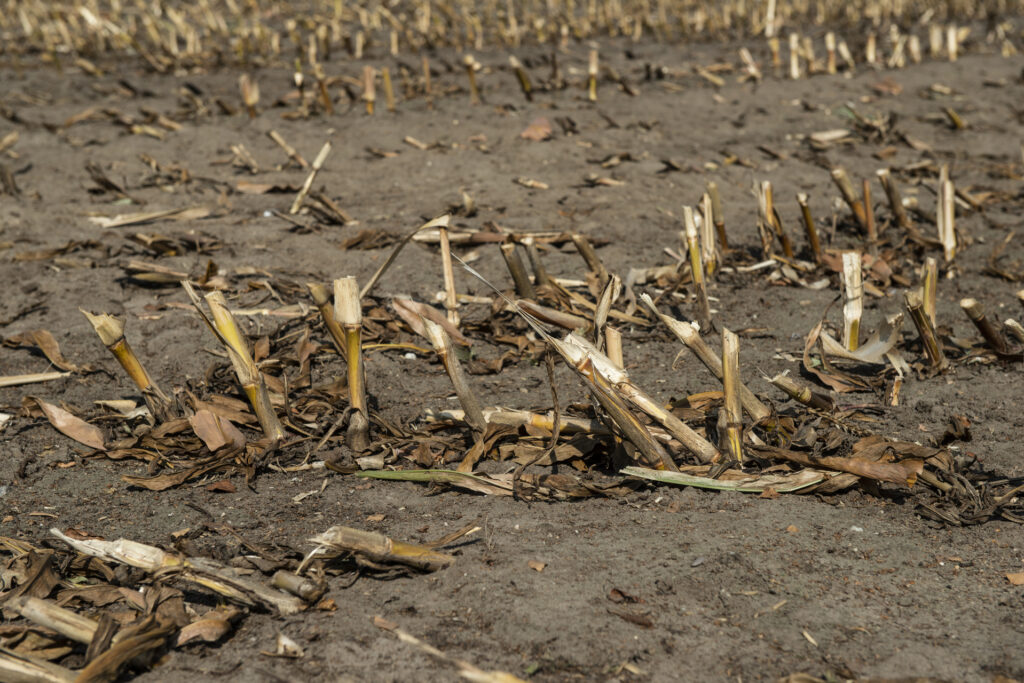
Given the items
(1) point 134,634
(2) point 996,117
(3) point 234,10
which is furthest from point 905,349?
(3) point 234,10

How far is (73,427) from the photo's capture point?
2980 mm

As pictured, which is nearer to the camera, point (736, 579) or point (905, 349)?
point (736, 579)

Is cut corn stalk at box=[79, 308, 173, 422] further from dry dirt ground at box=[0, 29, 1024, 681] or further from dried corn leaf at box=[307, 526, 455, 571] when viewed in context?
dried corn leaf at box=[307, 526, 455, 571]

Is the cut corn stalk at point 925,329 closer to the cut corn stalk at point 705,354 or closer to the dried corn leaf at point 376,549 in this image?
the cut corn stalk at point 705,354

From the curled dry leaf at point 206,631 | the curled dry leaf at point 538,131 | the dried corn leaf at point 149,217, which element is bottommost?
A: the curled dry leaf at point 206,631

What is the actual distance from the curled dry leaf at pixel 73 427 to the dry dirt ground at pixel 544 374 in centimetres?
7

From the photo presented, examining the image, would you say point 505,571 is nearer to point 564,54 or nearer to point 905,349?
point 905,349

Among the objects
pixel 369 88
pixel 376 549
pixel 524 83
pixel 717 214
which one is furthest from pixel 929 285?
pixel 369 88

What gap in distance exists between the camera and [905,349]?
143 inches

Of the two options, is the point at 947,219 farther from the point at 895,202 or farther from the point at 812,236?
the point at 812,236

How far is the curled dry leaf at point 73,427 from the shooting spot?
2.94 meters

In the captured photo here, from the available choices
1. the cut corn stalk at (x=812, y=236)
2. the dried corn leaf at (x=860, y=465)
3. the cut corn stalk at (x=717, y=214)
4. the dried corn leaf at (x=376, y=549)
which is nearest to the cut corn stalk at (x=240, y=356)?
the dried corn leaf at (x=376, y=549)

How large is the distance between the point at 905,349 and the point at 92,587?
10.4 ft

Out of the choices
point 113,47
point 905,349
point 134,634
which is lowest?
point 905,349
